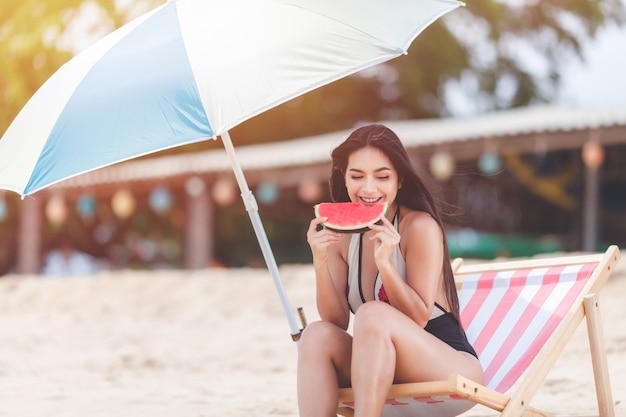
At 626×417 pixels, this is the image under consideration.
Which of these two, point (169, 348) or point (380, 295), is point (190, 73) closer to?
point (380, 295)

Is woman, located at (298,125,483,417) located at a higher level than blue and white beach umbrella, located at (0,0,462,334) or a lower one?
lower

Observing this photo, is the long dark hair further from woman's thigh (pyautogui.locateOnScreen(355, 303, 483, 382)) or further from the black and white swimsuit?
woman's thigh (pyautogui.locateOnScreen(355, 303, 483, 382))

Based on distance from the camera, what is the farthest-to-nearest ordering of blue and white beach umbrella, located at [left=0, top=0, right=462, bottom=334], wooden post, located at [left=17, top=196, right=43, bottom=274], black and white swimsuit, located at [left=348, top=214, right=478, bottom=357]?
wooden post, located at [left=17, top=196, right=43, bottom=274] < black and white swimsuit, located at [left=348, top=214, right=478, bottom=357] < blue and white beach umbrella, located at [left=0, top=0, right=462, bottom=334]

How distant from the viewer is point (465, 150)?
12.9 metres

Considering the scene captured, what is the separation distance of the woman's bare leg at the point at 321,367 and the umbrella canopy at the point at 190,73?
823 millimetres

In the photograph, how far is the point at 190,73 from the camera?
3.10 metres

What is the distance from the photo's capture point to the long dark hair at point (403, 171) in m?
3.37

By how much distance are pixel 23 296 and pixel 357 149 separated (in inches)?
403

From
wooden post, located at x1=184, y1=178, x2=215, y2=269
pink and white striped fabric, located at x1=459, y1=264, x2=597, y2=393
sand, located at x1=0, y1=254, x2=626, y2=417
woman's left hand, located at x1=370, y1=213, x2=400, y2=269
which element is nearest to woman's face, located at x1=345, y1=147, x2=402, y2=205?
woman's left hand, located at x1=370, y1=213, x2=400, y2=269

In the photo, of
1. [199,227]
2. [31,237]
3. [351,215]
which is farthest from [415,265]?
[31,237]

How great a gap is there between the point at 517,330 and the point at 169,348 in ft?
18.1

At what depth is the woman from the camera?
3.07 m

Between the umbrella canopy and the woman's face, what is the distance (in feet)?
1.23

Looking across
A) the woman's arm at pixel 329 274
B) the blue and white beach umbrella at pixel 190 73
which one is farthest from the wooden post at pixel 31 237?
the woman's arm at pixel 329 274
